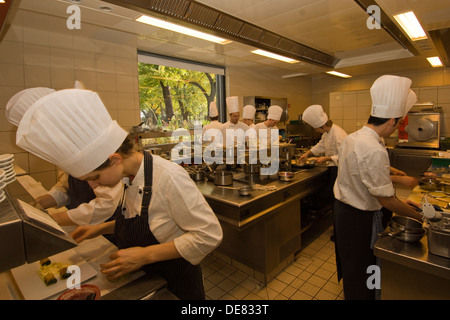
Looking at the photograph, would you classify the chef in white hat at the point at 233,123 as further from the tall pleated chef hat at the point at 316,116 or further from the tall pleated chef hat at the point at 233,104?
the tall pleated chef hat at the point at 316,116

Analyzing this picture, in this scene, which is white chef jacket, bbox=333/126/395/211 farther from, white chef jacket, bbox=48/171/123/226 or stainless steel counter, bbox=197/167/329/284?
white chef jacket, bbox=48/171/123/226

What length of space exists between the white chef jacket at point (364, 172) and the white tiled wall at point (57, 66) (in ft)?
10.7

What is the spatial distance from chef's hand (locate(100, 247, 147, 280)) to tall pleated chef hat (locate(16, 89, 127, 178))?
0.35m

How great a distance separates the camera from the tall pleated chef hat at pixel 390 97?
168 cm

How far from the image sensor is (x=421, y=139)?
4.92m

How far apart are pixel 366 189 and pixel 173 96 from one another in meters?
4.14

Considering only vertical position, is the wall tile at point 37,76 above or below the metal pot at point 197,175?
above

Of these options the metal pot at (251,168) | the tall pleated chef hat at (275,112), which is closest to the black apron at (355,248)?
the metal pot at (251,168)

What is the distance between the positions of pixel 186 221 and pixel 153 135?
3.07 m

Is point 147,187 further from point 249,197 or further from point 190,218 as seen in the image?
point 249,197

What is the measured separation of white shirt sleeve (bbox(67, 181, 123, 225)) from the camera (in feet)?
4.68

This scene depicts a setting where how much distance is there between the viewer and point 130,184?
1.19 metres

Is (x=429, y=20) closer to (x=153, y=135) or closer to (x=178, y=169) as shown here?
(x=178, y=169)

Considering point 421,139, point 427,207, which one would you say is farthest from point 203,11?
point 421,139
